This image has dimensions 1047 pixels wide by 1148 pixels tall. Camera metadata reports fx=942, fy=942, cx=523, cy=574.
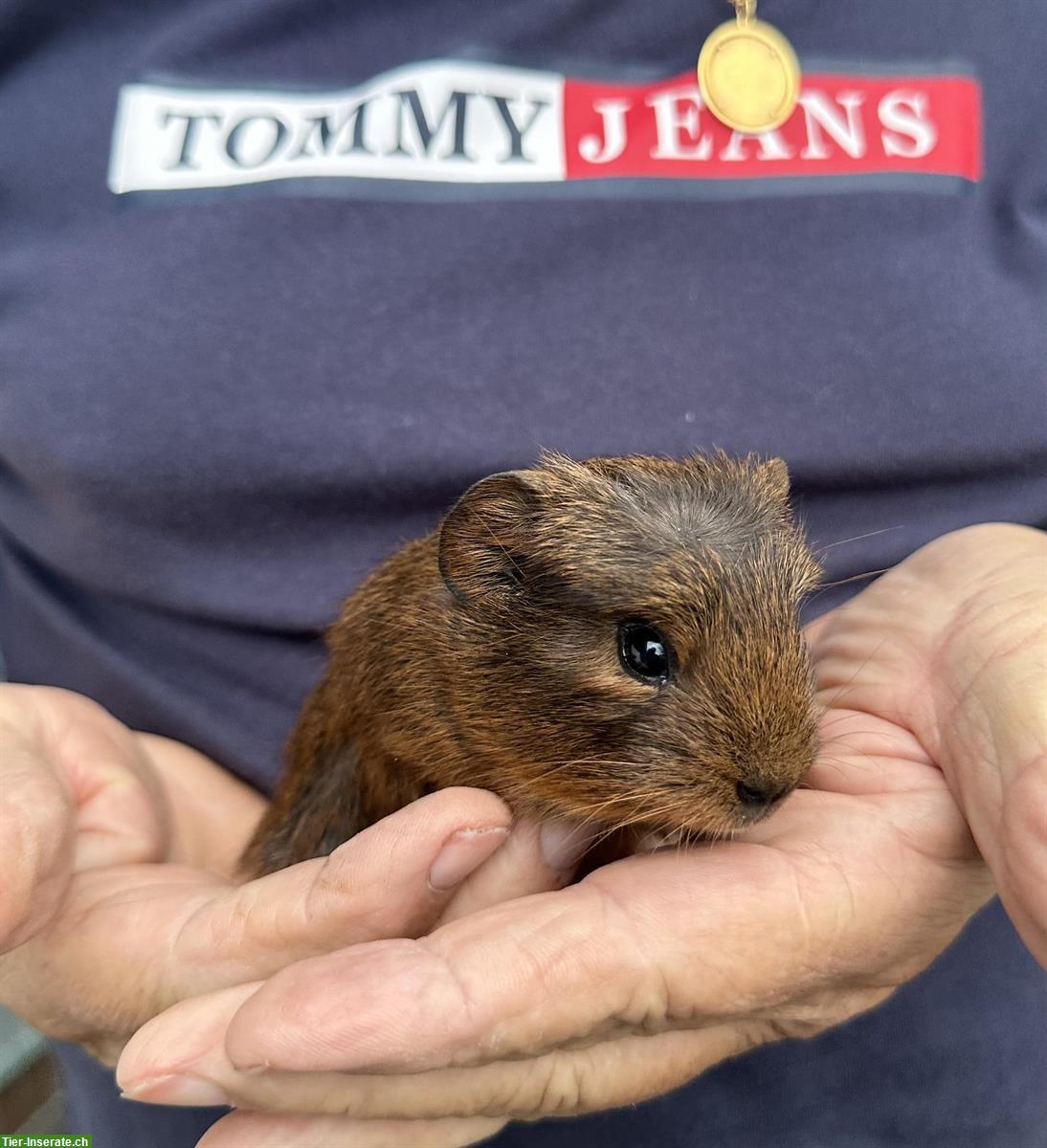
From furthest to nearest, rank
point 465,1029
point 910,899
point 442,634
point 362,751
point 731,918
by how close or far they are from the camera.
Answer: point 362,751 → point 442,634 → point 910,899 → point 731,918 → point 465,1029

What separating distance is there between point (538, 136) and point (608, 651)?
85.0 inches

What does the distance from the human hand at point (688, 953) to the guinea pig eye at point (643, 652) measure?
46 centimetres

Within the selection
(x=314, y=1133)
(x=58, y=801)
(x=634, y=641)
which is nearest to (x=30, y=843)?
(x=58, y=801)

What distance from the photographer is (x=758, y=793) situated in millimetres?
2268

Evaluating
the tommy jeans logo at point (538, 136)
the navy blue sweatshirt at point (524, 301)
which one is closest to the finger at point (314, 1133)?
the navy blue sweatshirt at point (524, 301)

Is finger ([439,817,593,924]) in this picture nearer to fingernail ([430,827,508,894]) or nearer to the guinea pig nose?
fingernail ([430,827,508,894])

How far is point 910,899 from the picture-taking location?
7.72ft

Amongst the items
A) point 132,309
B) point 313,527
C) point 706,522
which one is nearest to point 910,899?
point 706,522

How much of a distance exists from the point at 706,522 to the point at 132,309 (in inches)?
85.5

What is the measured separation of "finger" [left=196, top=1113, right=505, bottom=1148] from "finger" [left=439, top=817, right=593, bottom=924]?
18.5 inches

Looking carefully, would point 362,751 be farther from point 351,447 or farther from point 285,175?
point 285,175

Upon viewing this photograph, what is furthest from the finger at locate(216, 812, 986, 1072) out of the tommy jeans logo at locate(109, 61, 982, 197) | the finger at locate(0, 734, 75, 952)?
the tommy jeans logo at locate(109, 61, 982, 197)

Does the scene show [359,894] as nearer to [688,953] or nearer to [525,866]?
[525,866]

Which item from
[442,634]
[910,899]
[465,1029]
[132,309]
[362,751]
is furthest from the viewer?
[132,309]
